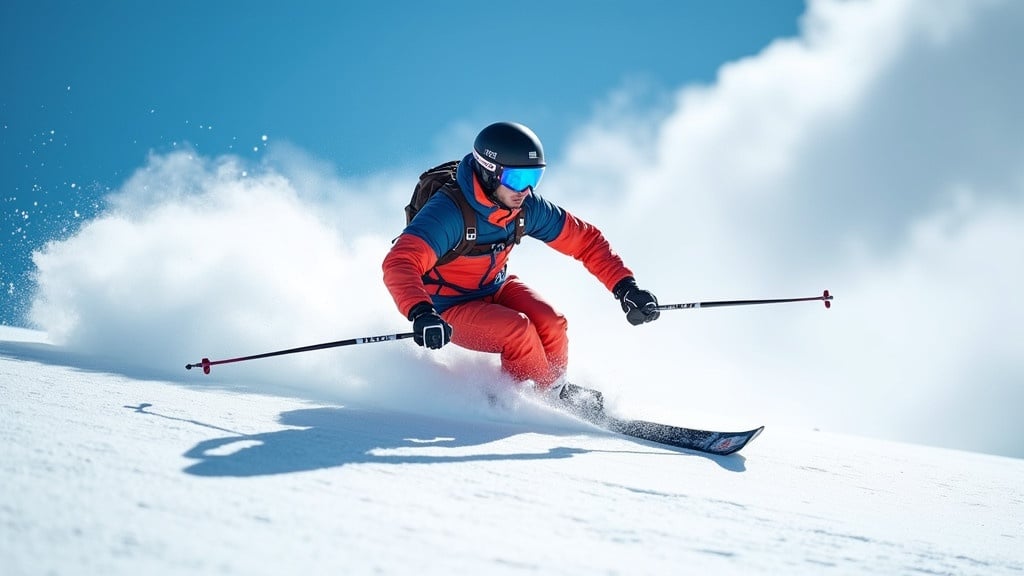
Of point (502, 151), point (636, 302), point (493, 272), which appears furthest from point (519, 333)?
point (502, 151)

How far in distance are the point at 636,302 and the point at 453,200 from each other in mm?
1794

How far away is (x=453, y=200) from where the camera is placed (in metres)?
5.00

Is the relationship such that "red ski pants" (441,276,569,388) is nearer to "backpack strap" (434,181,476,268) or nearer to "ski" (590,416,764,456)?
"backpack strap" (434,181,476,268)

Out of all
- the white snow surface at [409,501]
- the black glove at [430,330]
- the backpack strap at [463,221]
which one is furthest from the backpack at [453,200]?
the white snow surface at [409,501]

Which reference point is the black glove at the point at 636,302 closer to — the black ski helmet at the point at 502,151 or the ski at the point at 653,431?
the ski at the point at 653,431

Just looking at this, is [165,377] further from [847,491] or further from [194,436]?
[847,491]

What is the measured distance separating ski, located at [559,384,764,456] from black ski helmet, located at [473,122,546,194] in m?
1.74

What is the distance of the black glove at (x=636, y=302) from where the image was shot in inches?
216

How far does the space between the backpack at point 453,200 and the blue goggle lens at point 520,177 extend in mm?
351

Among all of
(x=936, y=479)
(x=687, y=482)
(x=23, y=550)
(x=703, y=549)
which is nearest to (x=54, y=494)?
(x=23, y=550)

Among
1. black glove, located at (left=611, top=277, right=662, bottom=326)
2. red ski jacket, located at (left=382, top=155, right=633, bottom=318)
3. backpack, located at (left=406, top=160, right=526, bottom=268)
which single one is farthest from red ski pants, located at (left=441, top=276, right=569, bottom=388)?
black glove, located at (left=611, top=277, right=662, bottom=326)

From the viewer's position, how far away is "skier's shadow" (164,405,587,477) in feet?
→ 7.89

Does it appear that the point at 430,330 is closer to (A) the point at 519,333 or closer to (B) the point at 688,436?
(A) the point at 519,333

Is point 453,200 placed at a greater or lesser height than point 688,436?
greater
